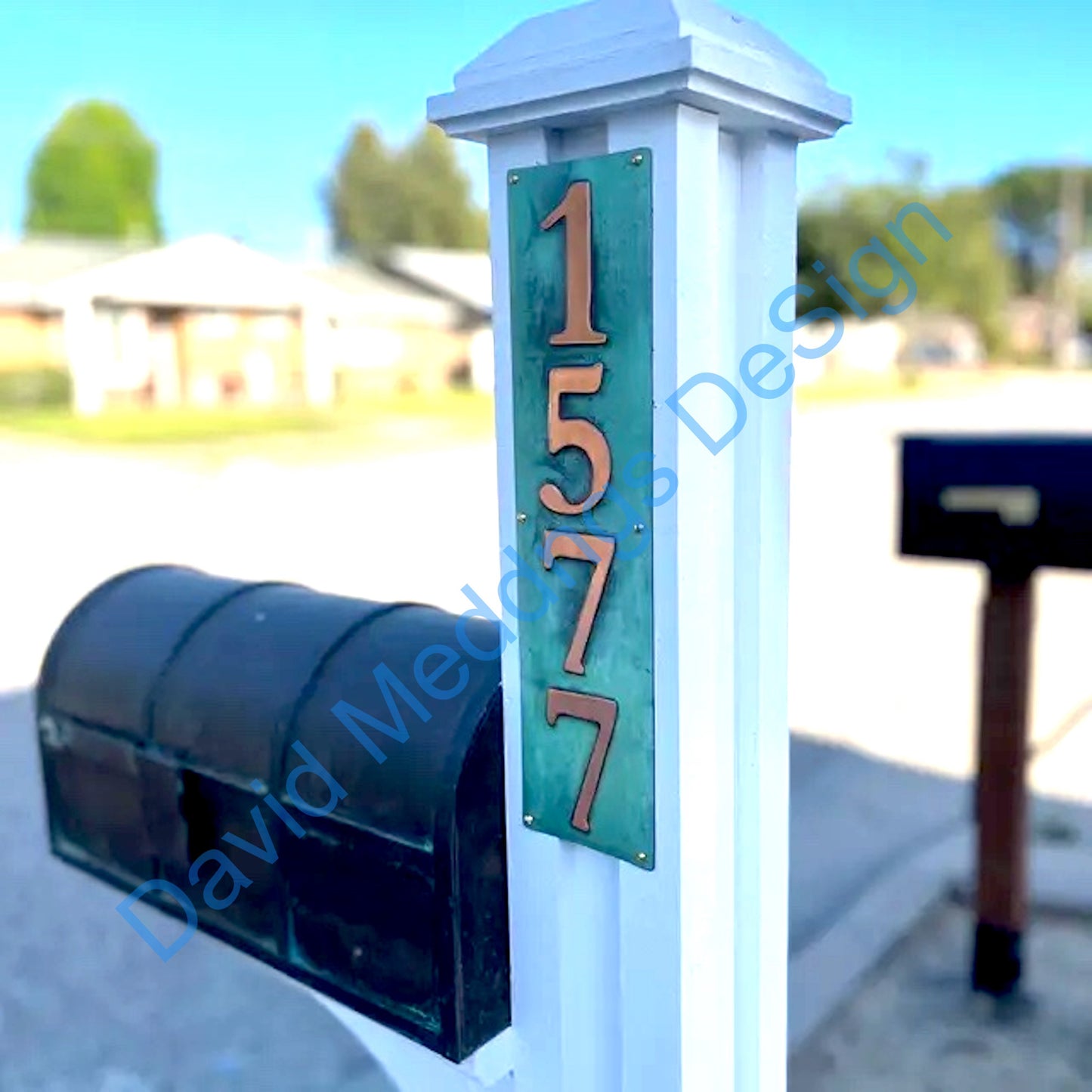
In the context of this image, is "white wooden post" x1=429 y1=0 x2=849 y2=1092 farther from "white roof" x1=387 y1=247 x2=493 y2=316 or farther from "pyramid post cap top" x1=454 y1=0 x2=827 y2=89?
"white roof" x1=387 y1=247 x2=493 y2=316

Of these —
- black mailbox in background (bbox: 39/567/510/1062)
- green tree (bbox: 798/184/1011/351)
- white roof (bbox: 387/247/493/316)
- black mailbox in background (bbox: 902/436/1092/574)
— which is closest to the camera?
black mailbox in background (bbox: 39/567/510/1062)

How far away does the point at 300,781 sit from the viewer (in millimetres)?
1817

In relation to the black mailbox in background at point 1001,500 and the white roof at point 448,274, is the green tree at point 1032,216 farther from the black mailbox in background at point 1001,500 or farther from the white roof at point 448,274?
the black mailbox in background at point 1001,500

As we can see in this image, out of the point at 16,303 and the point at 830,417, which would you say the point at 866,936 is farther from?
the point at 16,303

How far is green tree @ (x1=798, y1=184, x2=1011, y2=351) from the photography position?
170ft

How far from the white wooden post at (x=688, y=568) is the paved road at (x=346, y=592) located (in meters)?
2.11

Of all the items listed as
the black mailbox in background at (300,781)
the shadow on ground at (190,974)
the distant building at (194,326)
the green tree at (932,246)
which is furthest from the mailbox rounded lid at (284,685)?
the green tree at (932,246)

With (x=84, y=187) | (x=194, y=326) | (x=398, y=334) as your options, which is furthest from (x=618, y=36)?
(x=84, y=187)

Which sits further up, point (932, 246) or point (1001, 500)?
point (932, 246)

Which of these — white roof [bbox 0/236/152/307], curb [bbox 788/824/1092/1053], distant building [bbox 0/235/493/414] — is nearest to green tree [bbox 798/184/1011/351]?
distant building [bbox 0/235/493/414]

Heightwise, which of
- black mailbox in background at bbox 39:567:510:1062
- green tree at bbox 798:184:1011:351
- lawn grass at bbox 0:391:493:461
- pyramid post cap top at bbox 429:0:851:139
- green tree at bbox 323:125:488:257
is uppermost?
green tree at bbox 323:125:488:257

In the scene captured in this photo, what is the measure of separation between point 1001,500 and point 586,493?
2.23 metres

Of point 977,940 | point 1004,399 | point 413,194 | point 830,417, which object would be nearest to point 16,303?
point 830,417

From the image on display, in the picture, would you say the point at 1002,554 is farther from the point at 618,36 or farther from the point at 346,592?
the point at 346,592
